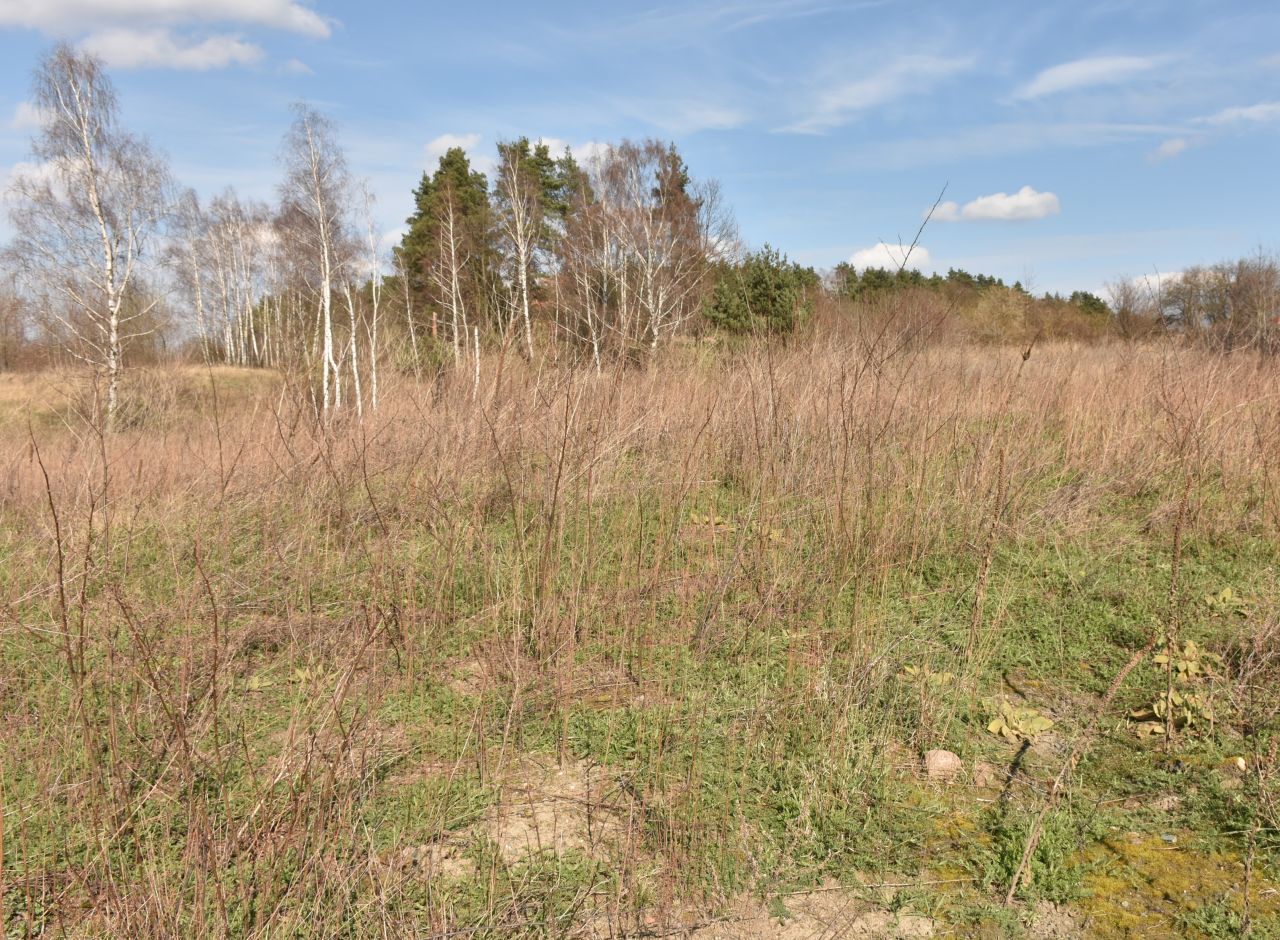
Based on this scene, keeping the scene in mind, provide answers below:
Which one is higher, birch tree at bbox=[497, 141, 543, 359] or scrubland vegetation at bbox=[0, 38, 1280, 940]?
birch tree at bbox=[497, 141, 543, 359]

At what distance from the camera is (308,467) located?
4676 mm

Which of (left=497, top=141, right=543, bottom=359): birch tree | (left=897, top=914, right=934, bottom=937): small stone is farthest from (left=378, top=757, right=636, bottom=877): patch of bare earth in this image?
(left=497, top=141, right=543, bottom=359): birch tree

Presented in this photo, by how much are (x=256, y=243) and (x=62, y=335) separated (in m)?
21.0

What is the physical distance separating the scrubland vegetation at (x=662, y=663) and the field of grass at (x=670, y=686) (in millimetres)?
17

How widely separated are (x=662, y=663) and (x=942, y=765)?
0.96m

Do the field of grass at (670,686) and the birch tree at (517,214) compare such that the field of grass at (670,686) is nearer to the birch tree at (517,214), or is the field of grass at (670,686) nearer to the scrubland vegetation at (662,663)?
the scrubland vegetation at (662,663)

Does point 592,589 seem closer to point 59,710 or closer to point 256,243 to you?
point 59,710

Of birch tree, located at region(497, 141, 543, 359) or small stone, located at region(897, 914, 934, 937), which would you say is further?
birch tree, located at region(497, 141, 543, 359)

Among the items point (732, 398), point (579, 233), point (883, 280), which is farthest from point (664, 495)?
point (883, 280)

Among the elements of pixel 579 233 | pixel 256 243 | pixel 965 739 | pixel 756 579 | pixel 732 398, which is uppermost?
pixel 256 243

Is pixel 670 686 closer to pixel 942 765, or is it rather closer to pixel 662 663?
pixel 662 663

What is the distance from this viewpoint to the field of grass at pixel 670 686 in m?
1.76

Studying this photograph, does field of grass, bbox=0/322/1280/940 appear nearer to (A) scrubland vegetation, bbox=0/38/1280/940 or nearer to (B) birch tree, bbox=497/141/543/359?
(A) scrubland vegetation, bbox=0/38/1280/940

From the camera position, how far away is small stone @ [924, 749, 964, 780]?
2.32m
